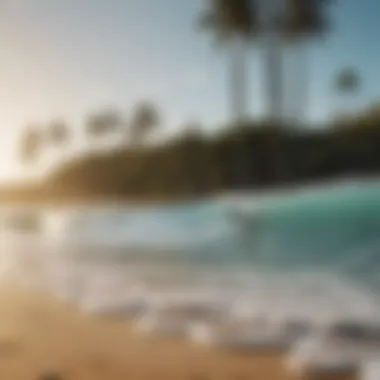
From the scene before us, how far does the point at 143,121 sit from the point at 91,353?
0.41 metres

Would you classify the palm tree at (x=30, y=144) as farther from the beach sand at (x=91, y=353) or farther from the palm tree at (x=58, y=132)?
the beach sand at (x=91, y=353)

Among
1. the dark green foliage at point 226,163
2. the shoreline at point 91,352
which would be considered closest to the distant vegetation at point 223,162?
the dark green foliage at point 226,163

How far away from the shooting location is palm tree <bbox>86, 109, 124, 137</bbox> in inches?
44.1

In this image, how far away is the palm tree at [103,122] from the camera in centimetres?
112

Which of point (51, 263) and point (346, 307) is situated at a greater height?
point (51, 263)

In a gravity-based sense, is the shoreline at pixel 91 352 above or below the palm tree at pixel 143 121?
below

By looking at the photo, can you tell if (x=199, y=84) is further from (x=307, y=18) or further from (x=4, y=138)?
(x=4, y=138)

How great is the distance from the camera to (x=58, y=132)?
1133 mm

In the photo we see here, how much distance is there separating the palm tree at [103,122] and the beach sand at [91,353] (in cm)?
30

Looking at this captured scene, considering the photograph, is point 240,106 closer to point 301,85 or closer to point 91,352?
point 301,85

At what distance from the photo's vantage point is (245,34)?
1.08m

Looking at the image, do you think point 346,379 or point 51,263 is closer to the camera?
point 346,379

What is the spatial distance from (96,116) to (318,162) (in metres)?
0.39

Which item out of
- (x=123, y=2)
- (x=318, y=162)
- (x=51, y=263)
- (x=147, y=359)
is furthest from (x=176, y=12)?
(x=147, y=359)
